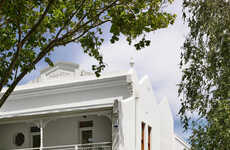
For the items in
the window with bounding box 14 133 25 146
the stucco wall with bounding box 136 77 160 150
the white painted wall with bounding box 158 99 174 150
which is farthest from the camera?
the white painted wall with bounding box 158 99 174 150

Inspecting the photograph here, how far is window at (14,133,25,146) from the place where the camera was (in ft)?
70.4

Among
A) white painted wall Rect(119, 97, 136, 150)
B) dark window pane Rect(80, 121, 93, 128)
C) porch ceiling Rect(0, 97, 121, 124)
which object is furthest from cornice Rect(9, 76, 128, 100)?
dark window pane Rect(80, 121, 93, 128)

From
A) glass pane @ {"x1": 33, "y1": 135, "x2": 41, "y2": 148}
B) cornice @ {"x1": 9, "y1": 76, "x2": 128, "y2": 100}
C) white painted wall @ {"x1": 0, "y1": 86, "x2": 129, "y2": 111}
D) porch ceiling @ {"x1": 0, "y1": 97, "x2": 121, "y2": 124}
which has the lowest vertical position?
glass pane @ {"x1": 33, "y1": 135, "x2": 41, "y2": 148}

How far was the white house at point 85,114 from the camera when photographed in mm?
17453

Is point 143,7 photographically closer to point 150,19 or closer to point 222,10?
point 150,19

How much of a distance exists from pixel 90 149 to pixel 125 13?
9.47 metres

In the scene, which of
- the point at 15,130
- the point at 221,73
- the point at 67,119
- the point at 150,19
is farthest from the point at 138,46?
the point at 15,130

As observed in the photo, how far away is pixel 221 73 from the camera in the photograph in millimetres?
12992

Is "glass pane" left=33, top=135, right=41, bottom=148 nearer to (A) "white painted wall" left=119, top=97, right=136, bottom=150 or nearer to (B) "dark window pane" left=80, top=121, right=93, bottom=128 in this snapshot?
(B) "dark window pane" left=80, top=121, right=93, bottom=128

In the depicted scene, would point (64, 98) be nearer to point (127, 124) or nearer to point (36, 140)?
point (36, 140)

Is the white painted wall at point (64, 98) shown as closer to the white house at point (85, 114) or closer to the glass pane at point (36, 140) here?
the white house at point (85, 114)

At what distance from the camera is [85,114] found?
17.9 m

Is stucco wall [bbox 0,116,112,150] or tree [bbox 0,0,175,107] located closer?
tree [bbox 0,0,175,107]

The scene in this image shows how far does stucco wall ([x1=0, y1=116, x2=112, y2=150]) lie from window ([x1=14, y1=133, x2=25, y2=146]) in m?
0.19
